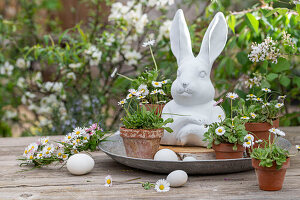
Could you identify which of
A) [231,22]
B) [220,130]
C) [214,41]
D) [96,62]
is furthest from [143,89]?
[96,62]

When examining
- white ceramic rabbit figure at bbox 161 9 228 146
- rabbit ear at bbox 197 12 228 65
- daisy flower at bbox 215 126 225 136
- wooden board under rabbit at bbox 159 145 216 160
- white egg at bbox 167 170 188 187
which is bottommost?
white egg at bbox 167 170 188 187

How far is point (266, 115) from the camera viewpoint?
4.58 ft

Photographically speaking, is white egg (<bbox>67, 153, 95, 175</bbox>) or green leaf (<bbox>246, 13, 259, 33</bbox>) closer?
white egg (<bbox>67, 153, 95, 175</bbox>)

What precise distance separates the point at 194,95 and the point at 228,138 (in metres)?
0.27

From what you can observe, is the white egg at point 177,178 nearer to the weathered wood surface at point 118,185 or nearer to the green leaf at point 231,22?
the weathered wood surface at point 118,185

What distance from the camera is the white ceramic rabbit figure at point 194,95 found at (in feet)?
4.60

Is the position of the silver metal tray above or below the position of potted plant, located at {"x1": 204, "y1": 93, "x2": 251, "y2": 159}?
below

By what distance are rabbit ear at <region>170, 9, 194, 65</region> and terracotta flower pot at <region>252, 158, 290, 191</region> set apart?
0.58 metres

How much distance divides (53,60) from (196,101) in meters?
1.33

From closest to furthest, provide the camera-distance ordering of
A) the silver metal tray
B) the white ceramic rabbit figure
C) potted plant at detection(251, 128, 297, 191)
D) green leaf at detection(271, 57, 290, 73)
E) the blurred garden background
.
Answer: potted plant at detection(251, 128, 297, 191) → the silver metal tray → the white ceramic rabbit figure → green leaf at detection(271, 57, 290, 73) → the blurred garden background

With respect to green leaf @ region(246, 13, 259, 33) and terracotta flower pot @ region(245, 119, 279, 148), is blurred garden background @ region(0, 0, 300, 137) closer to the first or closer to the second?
green leaf @ region(246, 13, 259, 33)

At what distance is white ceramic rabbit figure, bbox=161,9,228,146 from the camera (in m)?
1.40

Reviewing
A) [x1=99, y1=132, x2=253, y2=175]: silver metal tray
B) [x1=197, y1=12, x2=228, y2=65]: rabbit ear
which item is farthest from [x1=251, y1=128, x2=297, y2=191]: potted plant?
[x1=197, y1=12, x2=228, y2=65]: rabbit ear

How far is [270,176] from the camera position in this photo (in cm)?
106
